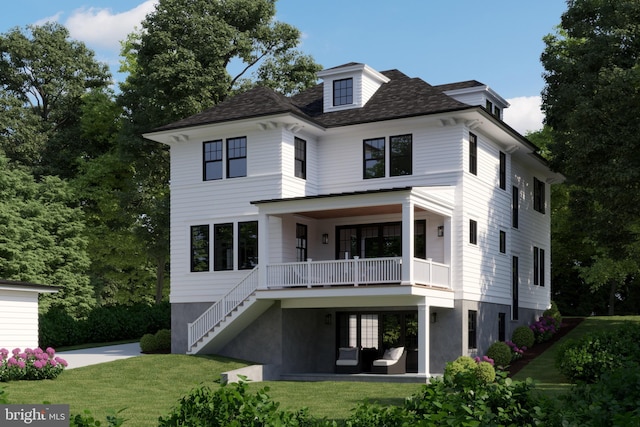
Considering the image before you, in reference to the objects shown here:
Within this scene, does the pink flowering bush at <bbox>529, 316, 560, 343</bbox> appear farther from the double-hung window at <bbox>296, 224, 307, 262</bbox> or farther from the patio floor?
the double-hung window at <bbox>296, 224, 307, 262</bbox>

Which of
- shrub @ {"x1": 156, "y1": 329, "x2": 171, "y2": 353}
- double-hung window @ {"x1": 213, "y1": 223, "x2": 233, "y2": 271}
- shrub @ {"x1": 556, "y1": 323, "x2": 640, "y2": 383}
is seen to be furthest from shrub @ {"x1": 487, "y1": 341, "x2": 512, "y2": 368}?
shrub @ {"x1": 156, "y1": 329, "x2": 171, "y2": 353}

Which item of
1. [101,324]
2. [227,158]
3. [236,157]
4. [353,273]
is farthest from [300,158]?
[101,324]

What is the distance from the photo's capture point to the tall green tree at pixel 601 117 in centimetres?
2808

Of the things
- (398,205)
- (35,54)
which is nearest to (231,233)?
(398,205)

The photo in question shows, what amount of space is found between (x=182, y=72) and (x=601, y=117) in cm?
1935

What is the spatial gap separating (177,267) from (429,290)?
960cm

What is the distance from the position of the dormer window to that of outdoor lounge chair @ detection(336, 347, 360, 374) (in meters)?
8.99

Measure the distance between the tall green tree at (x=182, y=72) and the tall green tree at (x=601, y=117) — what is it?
14.2 m

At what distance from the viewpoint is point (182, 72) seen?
130 ft

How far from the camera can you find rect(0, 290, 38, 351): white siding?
2558cm

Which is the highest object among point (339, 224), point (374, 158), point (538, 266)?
point (374, 158)

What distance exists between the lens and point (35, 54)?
159 ft

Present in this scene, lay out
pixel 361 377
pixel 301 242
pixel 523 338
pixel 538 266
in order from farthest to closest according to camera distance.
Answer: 1. pixel 538 266
2. pixel 523 338
3. pixel 301 242
4. pixel 361 377

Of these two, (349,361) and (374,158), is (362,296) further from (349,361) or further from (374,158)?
(374,158)
